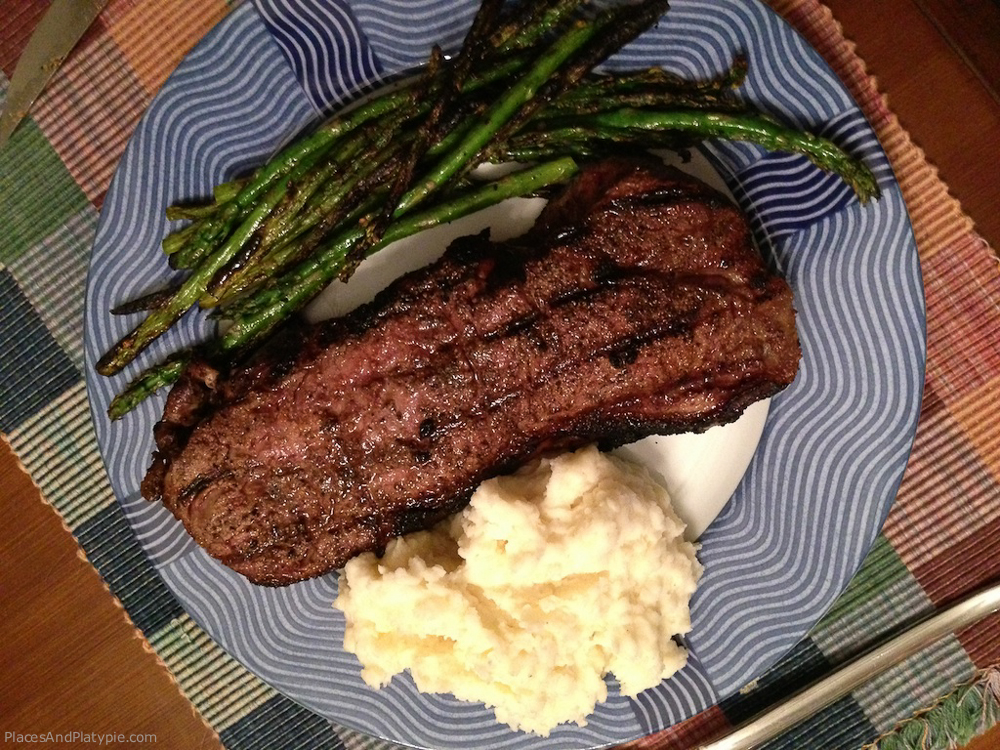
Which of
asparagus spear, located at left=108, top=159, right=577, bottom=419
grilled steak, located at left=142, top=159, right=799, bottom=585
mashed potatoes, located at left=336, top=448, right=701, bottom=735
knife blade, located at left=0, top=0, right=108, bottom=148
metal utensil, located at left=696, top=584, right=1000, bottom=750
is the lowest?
metal utensil, located at left=696, top=584, right=1000, bottom=750

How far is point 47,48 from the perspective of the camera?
4211 mm

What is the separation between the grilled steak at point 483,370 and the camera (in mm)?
3543

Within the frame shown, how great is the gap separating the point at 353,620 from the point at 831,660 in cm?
298

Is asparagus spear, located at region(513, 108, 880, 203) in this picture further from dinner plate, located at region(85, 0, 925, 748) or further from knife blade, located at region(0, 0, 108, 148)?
knife blade, located at region(0, 0, 108, 148)

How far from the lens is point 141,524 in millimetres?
4176

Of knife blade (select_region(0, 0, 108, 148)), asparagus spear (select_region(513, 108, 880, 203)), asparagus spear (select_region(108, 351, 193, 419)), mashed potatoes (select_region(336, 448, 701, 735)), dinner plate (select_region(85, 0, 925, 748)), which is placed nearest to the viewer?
mashed potatoes (select_region(336, 448, 701, 735))

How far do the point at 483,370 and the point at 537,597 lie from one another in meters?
1.23

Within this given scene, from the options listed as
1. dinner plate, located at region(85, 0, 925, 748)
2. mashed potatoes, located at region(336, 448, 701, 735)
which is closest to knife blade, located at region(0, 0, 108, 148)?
dinner plate, located at region(85, 0, 925, 748)

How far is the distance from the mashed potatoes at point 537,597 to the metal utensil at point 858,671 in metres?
1.00

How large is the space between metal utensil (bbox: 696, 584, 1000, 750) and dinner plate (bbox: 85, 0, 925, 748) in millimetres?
399

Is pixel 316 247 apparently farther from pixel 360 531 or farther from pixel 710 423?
pixel 710 423

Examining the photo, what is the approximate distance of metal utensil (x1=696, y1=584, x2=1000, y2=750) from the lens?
13.7ft

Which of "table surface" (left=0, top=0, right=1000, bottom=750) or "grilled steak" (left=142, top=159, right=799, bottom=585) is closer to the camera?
"grilled steak" (left=142, top=159, right=799, bottom=585)

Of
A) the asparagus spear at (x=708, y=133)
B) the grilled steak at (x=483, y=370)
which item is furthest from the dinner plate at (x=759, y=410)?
the grilled steak at (x=483, y=370)
